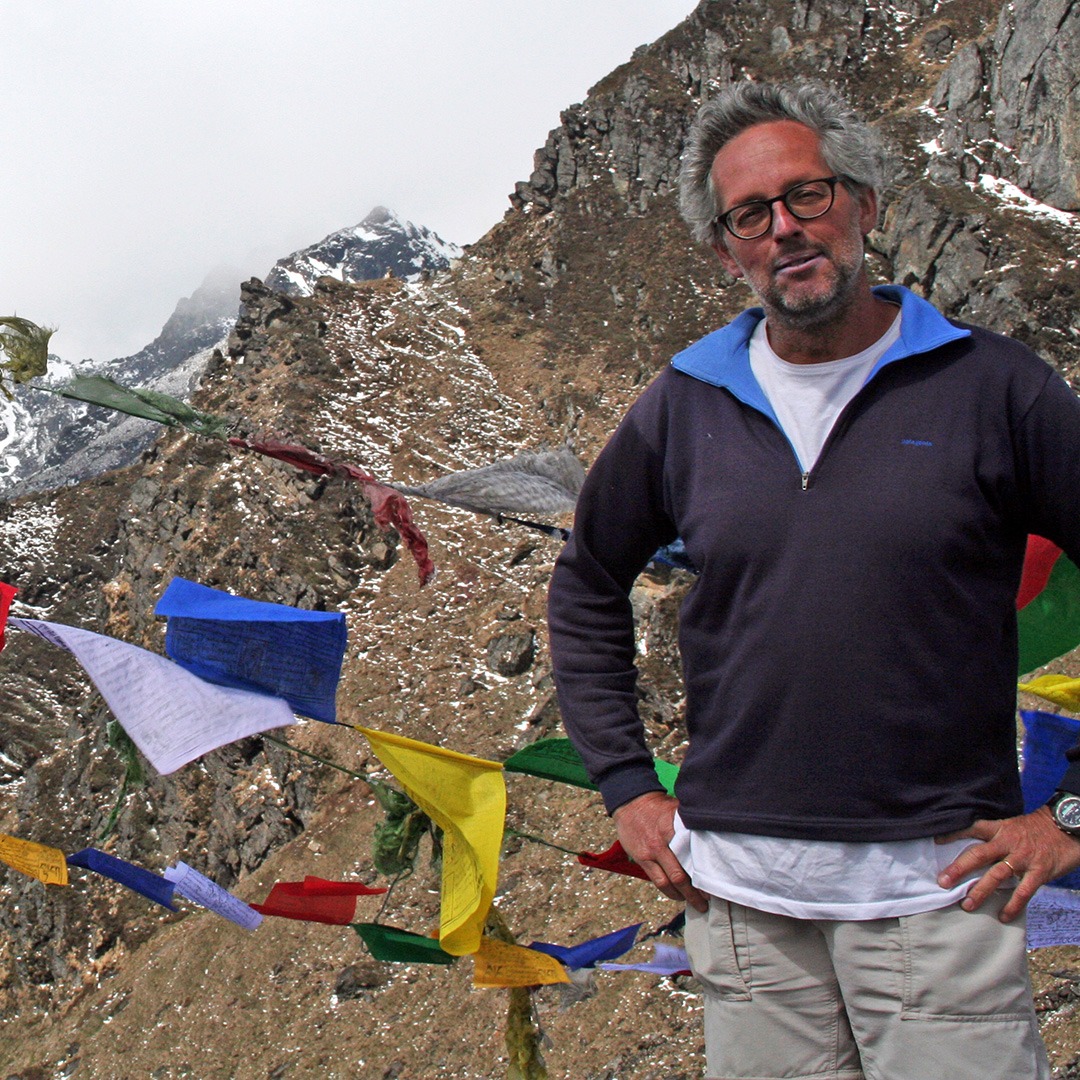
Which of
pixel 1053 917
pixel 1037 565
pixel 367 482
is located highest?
pixel 367 482

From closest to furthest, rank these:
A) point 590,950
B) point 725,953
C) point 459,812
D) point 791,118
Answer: point 725,953 → point 791,118 → point 459,812 → point 590,950

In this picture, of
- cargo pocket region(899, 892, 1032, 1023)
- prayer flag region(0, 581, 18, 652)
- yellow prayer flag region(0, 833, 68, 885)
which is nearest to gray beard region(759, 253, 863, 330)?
cargo pocket region(899, 892, 1032, 1023)

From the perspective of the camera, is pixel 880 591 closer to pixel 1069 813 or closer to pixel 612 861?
pixel 1069 813

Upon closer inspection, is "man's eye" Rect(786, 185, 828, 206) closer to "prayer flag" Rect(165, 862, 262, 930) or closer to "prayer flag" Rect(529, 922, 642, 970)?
"prayer flag" Rect(529, 922, 642, 970)

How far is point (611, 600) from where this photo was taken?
247 cm

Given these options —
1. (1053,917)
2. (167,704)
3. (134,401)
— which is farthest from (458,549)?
(1053,917)

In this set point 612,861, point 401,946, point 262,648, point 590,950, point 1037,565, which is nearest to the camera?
point 1037,565

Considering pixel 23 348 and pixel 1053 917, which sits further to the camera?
pixel 23 348

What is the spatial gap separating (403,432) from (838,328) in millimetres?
28579

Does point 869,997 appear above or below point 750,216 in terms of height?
below

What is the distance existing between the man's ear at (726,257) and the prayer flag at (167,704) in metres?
2.30

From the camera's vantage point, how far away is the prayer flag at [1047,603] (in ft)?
11.7

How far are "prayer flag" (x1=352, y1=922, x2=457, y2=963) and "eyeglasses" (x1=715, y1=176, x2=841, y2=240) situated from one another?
150 inches

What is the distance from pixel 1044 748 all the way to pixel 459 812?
2208 mm
